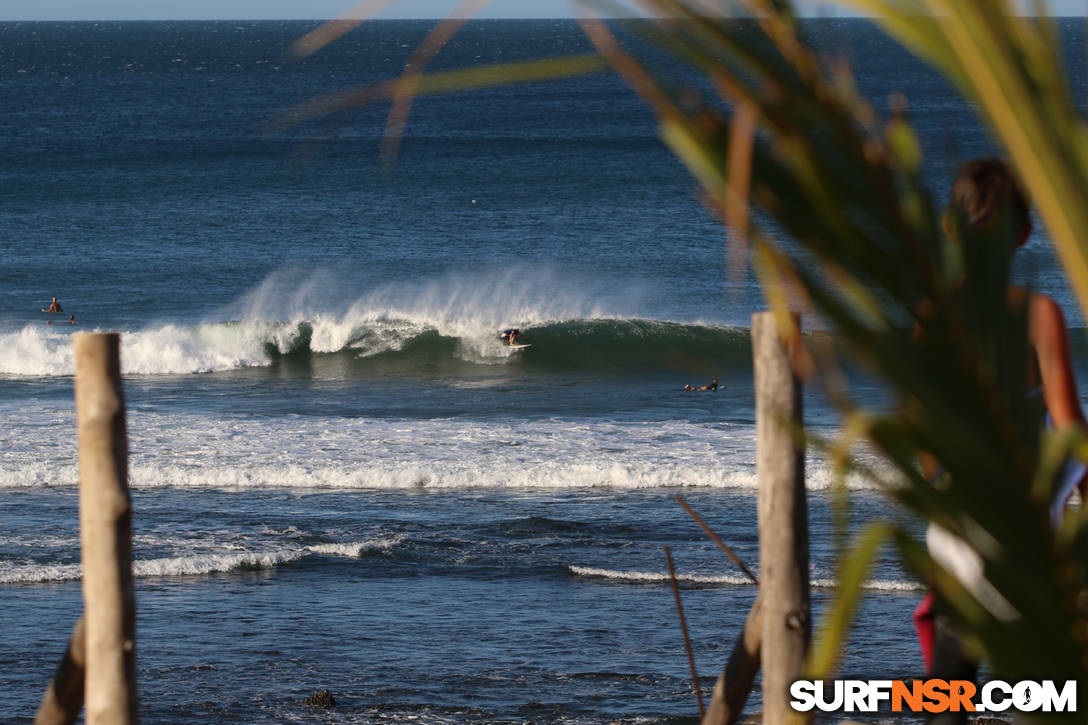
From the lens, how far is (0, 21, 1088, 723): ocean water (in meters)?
8.69

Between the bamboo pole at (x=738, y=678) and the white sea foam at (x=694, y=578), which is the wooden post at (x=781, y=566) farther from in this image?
the white sea foam at (x=694, y=578)

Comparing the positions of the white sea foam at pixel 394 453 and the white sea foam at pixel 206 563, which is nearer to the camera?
the white sea foam at pixel 206 563

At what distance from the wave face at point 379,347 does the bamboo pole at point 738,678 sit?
64.0 ft

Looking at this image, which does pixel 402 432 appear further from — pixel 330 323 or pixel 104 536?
pixel 104 536

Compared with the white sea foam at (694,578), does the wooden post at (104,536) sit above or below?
above

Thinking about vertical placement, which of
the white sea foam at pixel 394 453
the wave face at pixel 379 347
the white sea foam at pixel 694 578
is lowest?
the white sea foam at pixel 694 578

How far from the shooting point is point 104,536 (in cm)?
331

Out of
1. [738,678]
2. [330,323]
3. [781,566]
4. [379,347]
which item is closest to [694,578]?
[738,678]

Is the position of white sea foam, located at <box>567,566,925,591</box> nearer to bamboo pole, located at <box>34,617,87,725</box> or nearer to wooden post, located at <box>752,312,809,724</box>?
wooden post, located at <box>752,312,809,724</box>

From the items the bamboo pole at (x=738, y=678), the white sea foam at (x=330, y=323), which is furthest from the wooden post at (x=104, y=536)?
the white sea foam at (x=330, y=323)

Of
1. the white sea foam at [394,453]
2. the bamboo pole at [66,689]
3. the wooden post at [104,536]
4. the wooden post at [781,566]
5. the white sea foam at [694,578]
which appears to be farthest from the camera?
the white sea foam at [394,453]

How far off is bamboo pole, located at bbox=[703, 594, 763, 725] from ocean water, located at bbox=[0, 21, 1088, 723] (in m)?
0.78

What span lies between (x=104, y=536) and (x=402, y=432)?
1471 cm

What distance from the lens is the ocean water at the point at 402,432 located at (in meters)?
8.69
